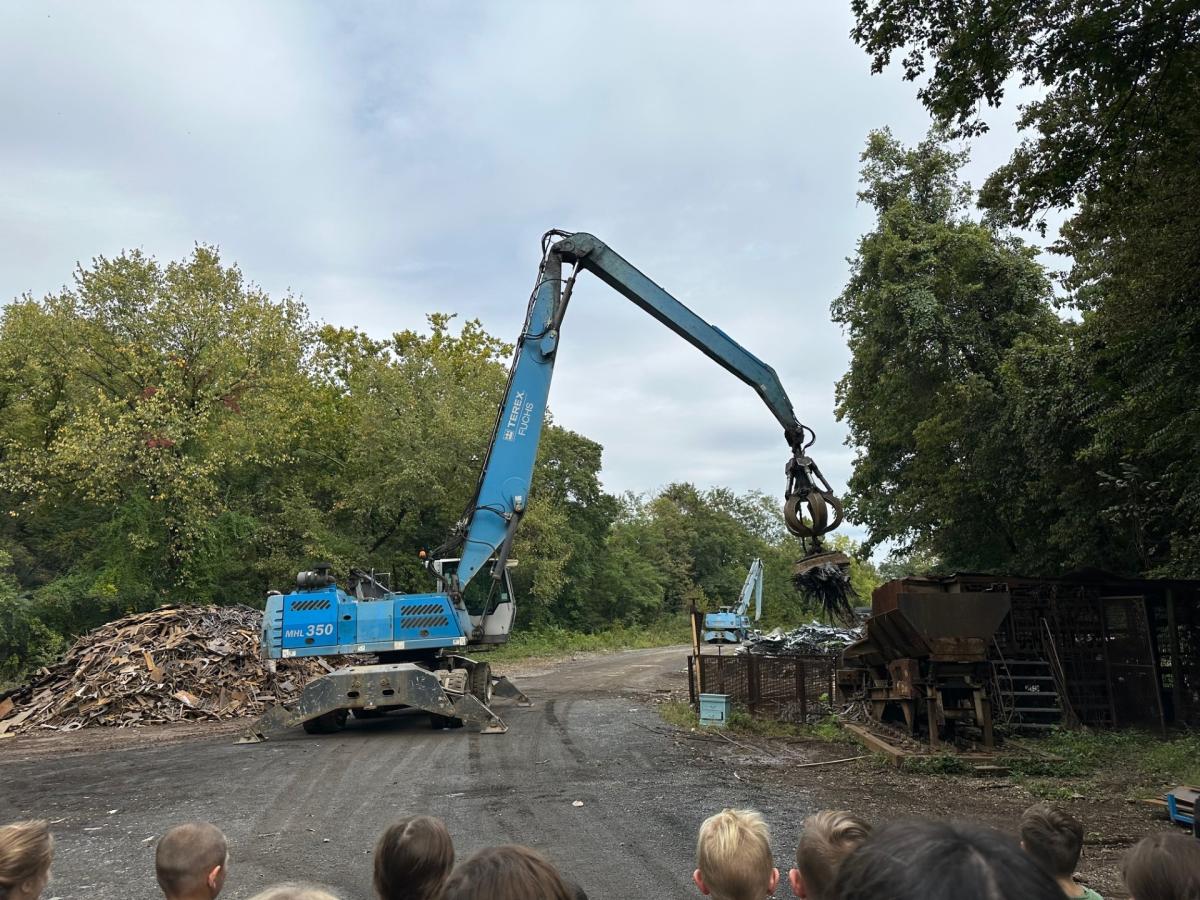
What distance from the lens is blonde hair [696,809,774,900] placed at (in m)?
2.82

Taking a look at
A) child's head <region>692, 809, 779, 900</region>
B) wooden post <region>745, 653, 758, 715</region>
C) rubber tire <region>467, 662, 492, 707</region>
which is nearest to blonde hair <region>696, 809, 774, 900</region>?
child's head <region>692, 809, 779, 900</region>

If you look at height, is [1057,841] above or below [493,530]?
below

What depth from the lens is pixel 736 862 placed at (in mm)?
2822

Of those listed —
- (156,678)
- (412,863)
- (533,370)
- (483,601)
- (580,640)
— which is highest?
(533,370)

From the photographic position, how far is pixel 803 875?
2.88 meters

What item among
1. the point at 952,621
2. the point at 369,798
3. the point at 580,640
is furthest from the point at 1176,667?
the point at 580,640

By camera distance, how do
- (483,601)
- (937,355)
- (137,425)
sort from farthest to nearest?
(137,425) < (937,355) < (483,601)

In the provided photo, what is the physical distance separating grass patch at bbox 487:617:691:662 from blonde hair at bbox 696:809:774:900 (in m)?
30.9

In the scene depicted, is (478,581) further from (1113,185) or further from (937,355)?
(937,355)

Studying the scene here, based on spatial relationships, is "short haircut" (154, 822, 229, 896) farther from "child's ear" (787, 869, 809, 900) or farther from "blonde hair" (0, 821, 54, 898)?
"child's ear" (787, 869, 809, 900)

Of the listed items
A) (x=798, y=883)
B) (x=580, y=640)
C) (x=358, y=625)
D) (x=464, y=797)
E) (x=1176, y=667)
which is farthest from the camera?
(x=580, y=640)

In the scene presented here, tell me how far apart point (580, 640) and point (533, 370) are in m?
28.6

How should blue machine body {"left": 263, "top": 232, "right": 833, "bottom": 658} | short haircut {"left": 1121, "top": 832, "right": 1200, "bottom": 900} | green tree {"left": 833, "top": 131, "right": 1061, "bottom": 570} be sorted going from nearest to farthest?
short haircut {"left": 1121, "top": 832, "right": 1200, "bottom": 900}, blue machine body {"left": 263, "top": 232, "right": 833, "bottom": 658}, green tree {"left": 833, "top": 131, "right": 1061, "bottom": 570}

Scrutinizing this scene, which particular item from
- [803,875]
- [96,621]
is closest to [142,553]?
[96,621]
